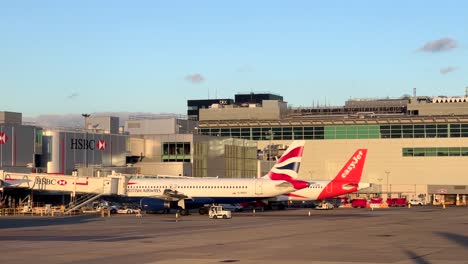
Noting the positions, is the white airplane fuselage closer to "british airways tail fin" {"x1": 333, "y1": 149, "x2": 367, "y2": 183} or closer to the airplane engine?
the airplane engine

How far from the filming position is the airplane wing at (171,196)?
8856 cm

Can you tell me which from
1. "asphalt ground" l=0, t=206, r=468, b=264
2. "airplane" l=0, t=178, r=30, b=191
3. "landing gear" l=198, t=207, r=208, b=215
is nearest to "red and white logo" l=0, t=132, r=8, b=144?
"airplane" l=0, t=178, r=30, b=191

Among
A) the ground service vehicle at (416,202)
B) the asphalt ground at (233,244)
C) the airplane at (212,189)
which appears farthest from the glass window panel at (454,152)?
the asphalt ground at (233,244)

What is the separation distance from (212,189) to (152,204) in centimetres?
702

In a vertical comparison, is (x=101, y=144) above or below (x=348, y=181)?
above

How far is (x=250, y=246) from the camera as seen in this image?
139 feet

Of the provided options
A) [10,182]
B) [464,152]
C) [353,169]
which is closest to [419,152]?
[464,152]

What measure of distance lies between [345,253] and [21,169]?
60432mm

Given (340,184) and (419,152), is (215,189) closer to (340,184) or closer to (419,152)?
(340,184)

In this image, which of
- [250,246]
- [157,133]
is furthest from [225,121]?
[250,246]

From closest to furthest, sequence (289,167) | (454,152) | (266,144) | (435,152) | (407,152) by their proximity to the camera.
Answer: (289,167) → (454,152) → (435,152) → (407,152) → (266,144)

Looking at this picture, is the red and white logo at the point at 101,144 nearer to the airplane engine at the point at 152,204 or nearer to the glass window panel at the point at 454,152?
the airplane engine at the point at 152,204

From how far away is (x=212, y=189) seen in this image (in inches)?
3548

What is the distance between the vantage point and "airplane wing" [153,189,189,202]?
8856 cm
